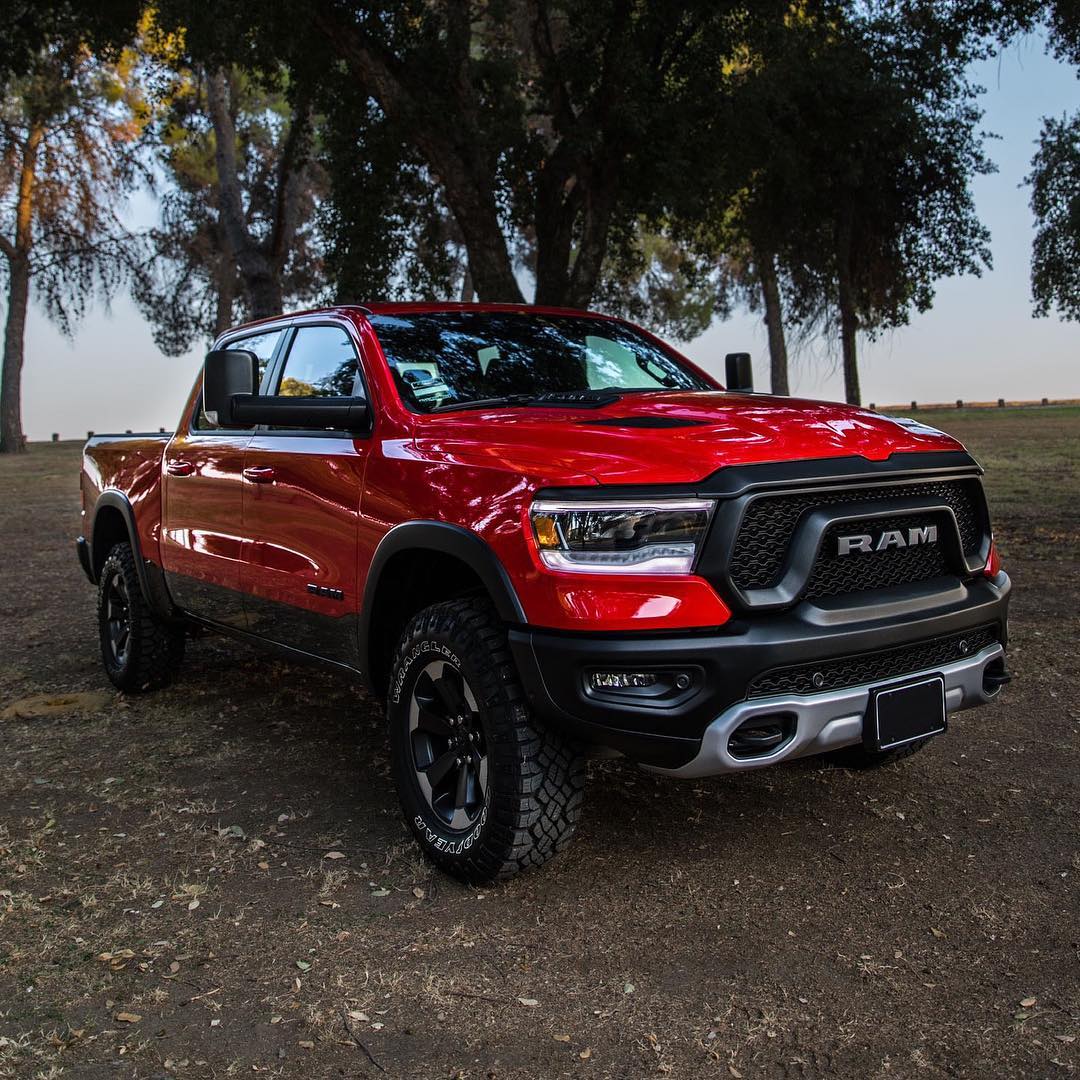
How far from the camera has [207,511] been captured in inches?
210

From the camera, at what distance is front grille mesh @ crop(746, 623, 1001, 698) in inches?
130

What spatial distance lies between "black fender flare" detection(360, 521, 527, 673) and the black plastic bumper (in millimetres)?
99

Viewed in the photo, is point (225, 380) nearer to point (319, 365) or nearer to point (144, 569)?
point (319, 365)

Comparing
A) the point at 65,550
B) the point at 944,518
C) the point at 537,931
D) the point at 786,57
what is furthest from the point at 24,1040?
the point at 786,57

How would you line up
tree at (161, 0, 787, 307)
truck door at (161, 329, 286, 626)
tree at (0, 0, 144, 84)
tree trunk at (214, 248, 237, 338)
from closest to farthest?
truck door at (161, 329, 286, 626), tree at (161, 0, 787, 307), tree at (0, 0, 144, 84), tree trunk at (214, 248, 237, 338)

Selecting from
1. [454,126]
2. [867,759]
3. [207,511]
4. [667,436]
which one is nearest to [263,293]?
[454,126]

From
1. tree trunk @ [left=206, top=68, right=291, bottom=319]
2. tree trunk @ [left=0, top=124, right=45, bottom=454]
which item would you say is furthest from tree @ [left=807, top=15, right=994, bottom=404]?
tree trunk @ [left=0, top=124, right=45, bottom=454]

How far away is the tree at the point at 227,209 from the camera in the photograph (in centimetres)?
1972

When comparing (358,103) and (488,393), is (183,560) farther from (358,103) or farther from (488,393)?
(358,103)

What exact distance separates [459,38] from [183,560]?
31.4 ft

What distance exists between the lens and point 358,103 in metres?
15.2

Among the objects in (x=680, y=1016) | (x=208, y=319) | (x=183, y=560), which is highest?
(x=208, y=319)

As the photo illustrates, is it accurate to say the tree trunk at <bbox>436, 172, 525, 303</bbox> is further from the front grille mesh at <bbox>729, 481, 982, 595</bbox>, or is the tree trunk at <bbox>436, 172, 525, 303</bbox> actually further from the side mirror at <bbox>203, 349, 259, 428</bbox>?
the front grille mesh at <bbox>729, 481, 982, 595</bbox>

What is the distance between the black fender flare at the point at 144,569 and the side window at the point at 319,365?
144 centimetres
